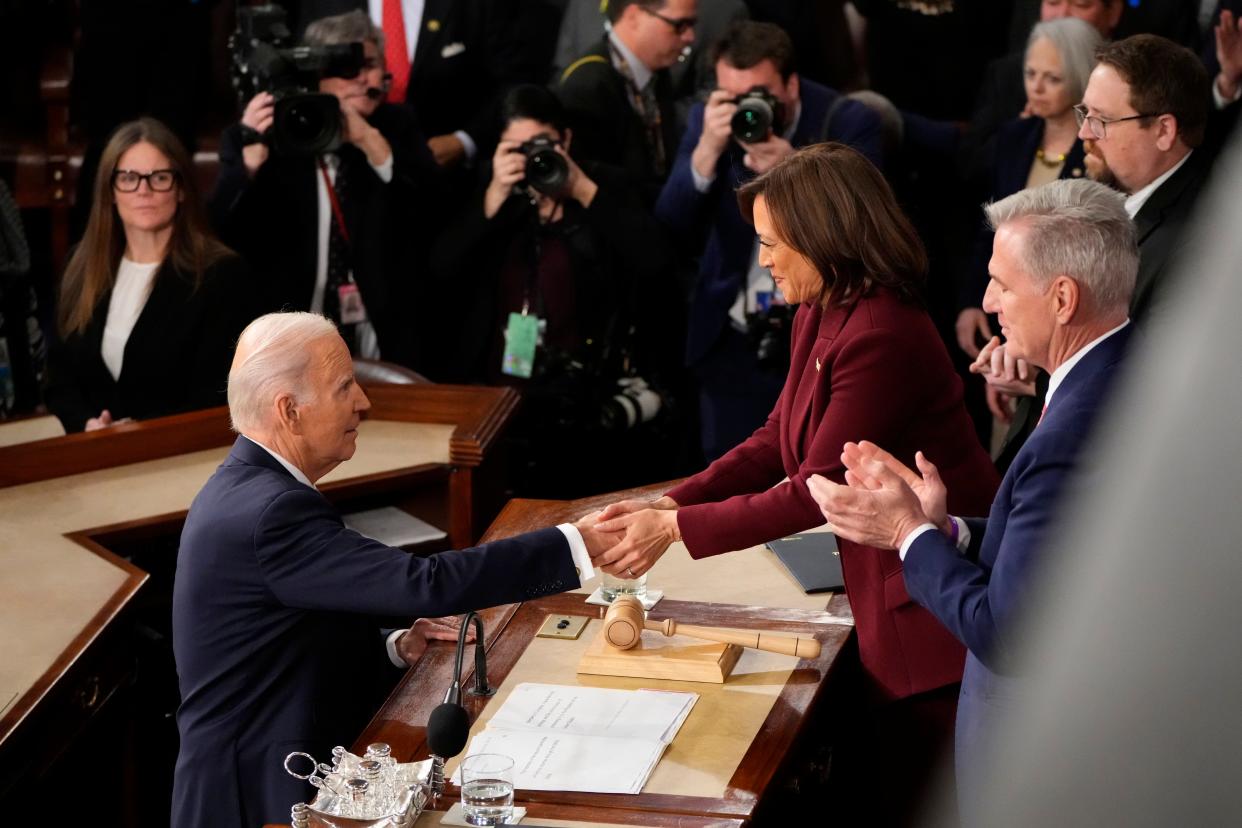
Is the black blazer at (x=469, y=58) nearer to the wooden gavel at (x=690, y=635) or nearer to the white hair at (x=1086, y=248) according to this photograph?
the wooden gavel at (x=690, y=635)

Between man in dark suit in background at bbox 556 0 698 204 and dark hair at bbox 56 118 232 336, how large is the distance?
4.18 feet

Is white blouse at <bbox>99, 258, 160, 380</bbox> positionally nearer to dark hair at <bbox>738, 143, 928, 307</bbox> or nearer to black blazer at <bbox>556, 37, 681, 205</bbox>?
black blazer at <bbox>556, 37, 681, 205</bbox>

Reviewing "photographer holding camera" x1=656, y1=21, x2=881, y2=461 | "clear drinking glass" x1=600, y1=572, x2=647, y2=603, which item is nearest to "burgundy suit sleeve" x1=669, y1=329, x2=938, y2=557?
"clear drinking glass" x1=600, y1=572, x2=647, y2=603

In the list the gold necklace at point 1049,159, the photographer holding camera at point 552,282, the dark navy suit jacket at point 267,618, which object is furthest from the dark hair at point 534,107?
the dark navy suit jacket at point 267,618

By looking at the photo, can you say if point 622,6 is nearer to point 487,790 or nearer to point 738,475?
point 738,475

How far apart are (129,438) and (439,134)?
6.46 feet

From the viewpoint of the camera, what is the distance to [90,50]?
5.54 m

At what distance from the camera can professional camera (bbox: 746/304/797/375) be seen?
4.34 meters

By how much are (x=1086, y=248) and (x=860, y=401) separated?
24.2 inches

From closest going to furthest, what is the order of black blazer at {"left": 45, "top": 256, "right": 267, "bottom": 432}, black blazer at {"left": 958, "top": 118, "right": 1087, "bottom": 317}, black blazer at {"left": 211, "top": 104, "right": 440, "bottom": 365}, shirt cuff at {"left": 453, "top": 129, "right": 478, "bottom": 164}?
black blazer at {"left": 45, "top": 256, "right": 267, "bottom": 432}
black blazer at {"left": 958, "top": 118, "right": 1087, "bottom": 317}
black blazer at {"left": 211, "top": 104, "right": 440, "bottom": 365}
shirt cuff at {"left": 453, "top": 129, "right": 478, "bottom": 164}

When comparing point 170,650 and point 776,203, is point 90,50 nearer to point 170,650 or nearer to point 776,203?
point 170,650

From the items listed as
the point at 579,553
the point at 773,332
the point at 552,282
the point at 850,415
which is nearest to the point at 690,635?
the point at 579,553

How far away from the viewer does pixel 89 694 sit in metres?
2.74

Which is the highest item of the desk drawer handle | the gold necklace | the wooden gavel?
the gold necklace
